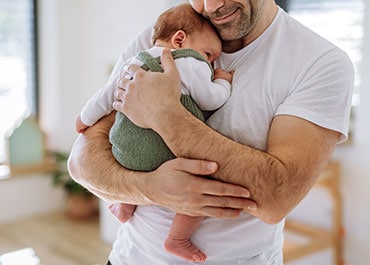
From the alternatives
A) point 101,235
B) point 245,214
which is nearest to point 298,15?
point 101,235

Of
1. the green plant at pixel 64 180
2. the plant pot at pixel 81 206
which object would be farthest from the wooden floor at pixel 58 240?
the green plant at pixel 64 180

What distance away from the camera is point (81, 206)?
4305mm

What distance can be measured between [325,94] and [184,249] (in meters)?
0.45

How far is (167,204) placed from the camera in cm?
108

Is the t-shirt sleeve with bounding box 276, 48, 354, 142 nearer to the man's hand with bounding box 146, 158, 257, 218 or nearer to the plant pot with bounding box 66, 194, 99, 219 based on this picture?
the man's hand with bounding box 146, 158, 257, 218

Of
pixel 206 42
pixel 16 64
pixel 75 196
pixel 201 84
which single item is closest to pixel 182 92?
pixel 201 84

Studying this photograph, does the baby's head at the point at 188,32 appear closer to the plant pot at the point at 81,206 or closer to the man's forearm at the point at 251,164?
the man's forearm at the point at 251,164

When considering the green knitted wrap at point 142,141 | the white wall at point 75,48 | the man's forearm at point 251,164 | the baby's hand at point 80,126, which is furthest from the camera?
the white wall at point 75,48

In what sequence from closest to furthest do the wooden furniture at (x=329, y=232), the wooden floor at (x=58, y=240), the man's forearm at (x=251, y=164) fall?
the man's forearm at (x=251, y=164), the wooden furniture at (x=329, y=232), the wooden floor at (x=58, y=240)

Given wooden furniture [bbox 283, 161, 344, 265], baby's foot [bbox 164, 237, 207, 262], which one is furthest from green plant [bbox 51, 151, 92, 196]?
baby's foot [bbox 164, 237, 207, 262]

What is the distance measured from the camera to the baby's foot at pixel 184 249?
1.14 m

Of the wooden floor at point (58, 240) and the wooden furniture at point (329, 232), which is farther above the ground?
the wooden furniture at point (329, 232)

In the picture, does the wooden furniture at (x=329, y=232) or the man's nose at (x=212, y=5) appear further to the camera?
the wooden furniture at (x=329, y=232)

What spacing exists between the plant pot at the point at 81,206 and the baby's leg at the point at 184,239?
3.22m
